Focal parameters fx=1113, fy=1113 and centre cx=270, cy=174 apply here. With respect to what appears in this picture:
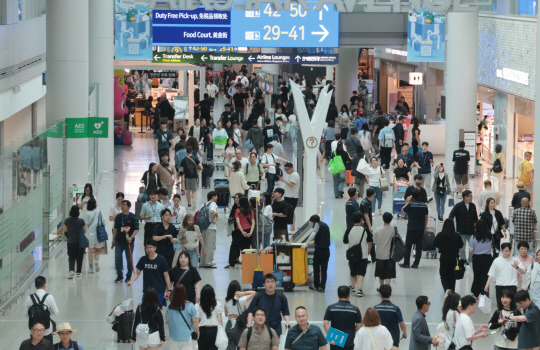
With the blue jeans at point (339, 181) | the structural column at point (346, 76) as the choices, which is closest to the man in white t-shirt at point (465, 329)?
the blue jeans at point (339, 181)

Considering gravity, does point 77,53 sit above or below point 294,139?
above

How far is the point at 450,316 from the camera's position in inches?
482

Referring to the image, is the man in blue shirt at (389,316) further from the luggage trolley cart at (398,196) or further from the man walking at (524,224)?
the luggage trolley cart at (398,196)

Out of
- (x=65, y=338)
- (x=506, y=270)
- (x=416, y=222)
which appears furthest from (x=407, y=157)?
(x=65, y=338)

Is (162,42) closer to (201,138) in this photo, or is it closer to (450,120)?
(201,138)

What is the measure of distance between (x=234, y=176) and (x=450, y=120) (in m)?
9.71

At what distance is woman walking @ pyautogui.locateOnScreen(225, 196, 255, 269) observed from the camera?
1889cm

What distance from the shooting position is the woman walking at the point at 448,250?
16500 mm

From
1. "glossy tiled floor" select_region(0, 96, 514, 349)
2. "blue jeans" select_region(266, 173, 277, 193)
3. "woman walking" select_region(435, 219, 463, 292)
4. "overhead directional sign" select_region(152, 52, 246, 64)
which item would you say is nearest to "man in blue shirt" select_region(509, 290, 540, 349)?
"glossy tiled floor" select_region(0, 96, 514, 349)

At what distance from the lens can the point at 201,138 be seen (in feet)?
106

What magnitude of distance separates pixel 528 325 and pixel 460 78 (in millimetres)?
18614

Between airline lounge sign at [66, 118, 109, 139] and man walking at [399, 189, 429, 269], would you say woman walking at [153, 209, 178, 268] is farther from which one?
airline lounge sign at [66, 118, 109, 139]

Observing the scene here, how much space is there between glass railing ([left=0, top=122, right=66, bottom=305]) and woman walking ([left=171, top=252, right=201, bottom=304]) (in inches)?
119

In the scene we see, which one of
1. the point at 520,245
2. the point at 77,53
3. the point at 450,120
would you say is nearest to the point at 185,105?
the point at 450,120
